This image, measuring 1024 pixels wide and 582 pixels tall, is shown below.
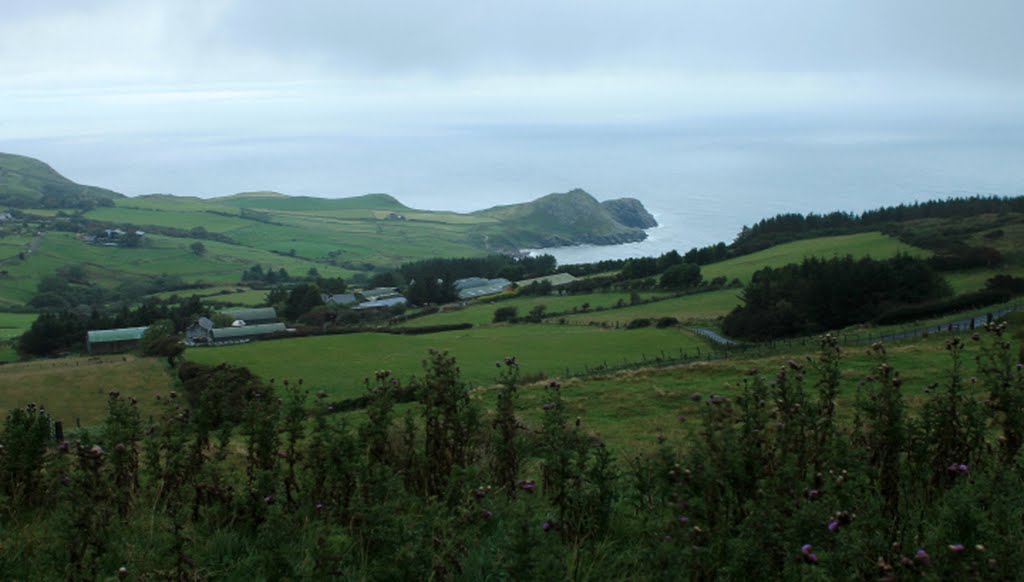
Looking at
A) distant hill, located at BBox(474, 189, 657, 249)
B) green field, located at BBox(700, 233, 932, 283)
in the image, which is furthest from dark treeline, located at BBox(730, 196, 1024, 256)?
distant hill, located at BBox(474, 189, 657, 249)

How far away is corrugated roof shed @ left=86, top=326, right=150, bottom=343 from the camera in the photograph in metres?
53.8

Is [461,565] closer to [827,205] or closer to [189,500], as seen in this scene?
[189,500]

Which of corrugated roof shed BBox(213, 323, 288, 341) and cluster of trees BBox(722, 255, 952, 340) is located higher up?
cluster of trees BBox(722, 255, 952, 340)

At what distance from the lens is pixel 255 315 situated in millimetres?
64438

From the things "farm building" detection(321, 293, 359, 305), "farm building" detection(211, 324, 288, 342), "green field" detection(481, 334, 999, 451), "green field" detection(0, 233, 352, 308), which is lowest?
"farm building" detection(211, 324, 288, 342)

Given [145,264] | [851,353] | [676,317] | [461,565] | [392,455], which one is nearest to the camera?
[461,565]

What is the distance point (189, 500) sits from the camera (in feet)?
19.4

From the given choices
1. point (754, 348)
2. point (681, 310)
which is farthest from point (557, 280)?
point (754, 348)

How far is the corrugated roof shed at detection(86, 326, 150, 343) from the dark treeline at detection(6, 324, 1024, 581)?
172 feet

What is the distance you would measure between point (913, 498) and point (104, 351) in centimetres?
5580

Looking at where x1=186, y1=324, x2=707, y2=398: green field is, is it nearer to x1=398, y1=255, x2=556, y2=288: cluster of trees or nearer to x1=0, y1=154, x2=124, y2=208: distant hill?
x1=398, y1=255, x2=556, y2=288: cluster of trees

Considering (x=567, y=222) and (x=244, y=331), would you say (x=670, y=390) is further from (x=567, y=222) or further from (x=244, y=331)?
(x=567, y=222)

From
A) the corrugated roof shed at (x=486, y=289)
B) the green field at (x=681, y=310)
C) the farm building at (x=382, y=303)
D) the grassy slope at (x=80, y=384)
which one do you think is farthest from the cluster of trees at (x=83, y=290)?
the green field at (x=681, y=310)

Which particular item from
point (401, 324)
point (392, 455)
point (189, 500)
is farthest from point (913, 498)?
point (401, 324)
